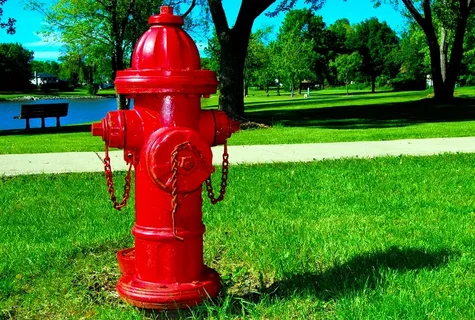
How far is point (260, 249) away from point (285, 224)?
2.43 ft

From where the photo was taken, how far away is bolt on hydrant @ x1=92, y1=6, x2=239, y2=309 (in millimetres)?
2725

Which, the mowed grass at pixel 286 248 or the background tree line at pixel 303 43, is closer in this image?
the mowed grass at pixel 286 248

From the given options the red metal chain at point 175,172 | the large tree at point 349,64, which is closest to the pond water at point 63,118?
the red metal chain at point 175,172

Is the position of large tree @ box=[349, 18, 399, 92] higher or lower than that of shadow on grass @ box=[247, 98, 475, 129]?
higher

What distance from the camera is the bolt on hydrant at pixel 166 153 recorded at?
8.94ft

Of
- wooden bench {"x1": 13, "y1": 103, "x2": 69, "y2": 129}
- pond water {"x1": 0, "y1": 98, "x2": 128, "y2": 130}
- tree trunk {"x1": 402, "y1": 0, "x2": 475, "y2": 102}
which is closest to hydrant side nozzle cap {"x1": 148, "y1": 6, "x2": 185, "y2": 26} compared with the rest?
wooden bench {"x1": 13, "y1": 103, "x2": 69, "y2": 129}

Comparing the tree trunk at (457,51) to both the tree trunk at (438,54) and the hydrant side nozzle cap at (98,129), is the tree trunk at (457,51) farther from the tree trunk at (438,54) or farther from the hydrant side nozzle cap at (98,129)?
the hydrant side nozzle cap at (98,129)

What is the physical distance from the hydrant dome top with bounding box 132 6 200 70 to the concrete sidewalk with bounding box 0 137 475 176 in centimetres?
549

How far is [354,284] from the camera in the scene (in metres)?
3.38

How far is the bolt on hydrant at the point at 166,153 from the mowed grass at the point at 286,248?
20 centimetres

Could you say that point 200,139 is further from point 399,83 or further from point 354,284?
point 399,83

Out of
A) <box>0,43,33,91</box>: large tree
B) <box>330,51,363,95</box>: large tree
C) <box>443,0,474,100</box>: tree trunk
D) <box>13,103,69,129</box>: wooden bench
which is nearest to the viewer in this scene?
<box>13,103,69,129</box>: wooden bench

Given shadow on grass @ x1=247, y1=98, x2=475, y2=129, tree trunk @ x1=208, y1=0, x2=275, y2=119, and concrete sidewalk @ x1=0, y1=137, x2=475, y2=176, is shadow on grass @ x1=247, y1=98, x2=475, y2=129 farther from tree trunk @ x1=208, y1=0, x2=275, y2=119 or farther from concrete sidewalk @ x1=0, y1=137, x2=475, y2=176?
concrete sidewalk @ x1=0, y1=137, x2=475, y2=176

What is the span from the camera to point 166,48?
9.11 ft
